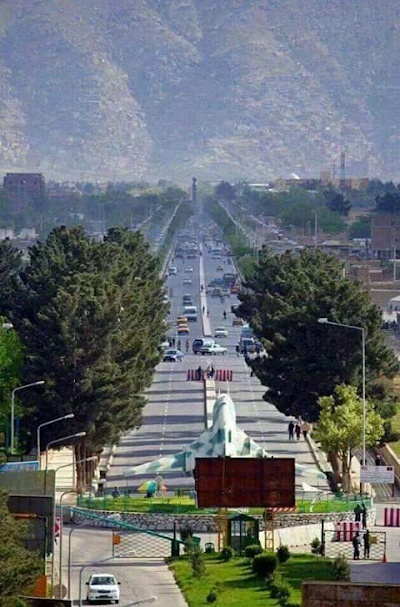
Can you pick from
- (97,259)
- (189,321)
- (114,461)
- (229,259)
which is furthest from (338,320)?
(229,259)

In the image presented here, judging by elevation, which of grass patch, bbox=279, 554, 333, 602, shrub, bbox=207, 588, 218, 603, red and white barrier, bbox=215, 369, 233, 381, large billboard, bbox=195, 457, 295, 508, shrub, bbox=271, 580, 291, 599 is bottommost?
Answer: red and white barrier, bbox=215, 369, 233, 381

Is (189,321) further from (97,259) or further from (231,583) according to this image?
(231,583)

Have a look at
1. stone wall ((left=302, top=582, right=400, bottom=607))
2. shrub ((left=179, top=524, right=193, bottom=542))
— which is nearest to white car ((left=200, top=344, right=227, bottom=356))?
shrub ((left=179, top=524, right=193, bottom=542))

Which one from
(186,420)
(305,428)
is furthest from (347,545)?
(186,420)

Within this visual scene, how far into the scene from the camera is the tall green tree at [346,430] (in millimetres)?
69619

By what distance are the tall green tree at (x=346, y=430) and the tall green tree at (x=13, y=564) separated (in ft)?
84.2

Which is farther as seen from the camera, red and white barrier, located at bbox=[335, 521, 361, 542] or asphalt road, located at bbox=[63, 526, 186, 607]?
red and white barrier, located at bbox=[335, 521, 361, 542]

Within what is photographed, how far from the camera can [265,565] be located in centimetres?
5125

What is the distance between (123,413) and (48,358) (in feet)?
8.37

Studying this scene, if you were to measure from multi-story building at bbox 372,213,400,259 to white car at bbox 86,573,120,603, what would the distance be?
12597cm

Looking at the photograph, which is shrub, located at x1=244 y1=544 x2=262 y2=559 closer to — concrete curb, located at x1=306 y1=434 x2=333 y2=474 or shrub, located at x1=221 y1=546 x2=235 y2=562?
shrub, located at x1=221 y1=546 x2=235 y2=562

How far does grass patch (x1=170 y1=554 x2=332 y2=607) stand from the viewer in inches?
1865

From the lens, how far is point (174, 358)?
10662 cm

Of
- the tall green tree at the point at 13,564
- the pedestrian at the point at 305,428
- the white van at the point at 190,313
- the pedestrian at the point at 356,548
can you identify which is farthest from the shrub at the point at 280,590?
the white van at the point at 190,313
